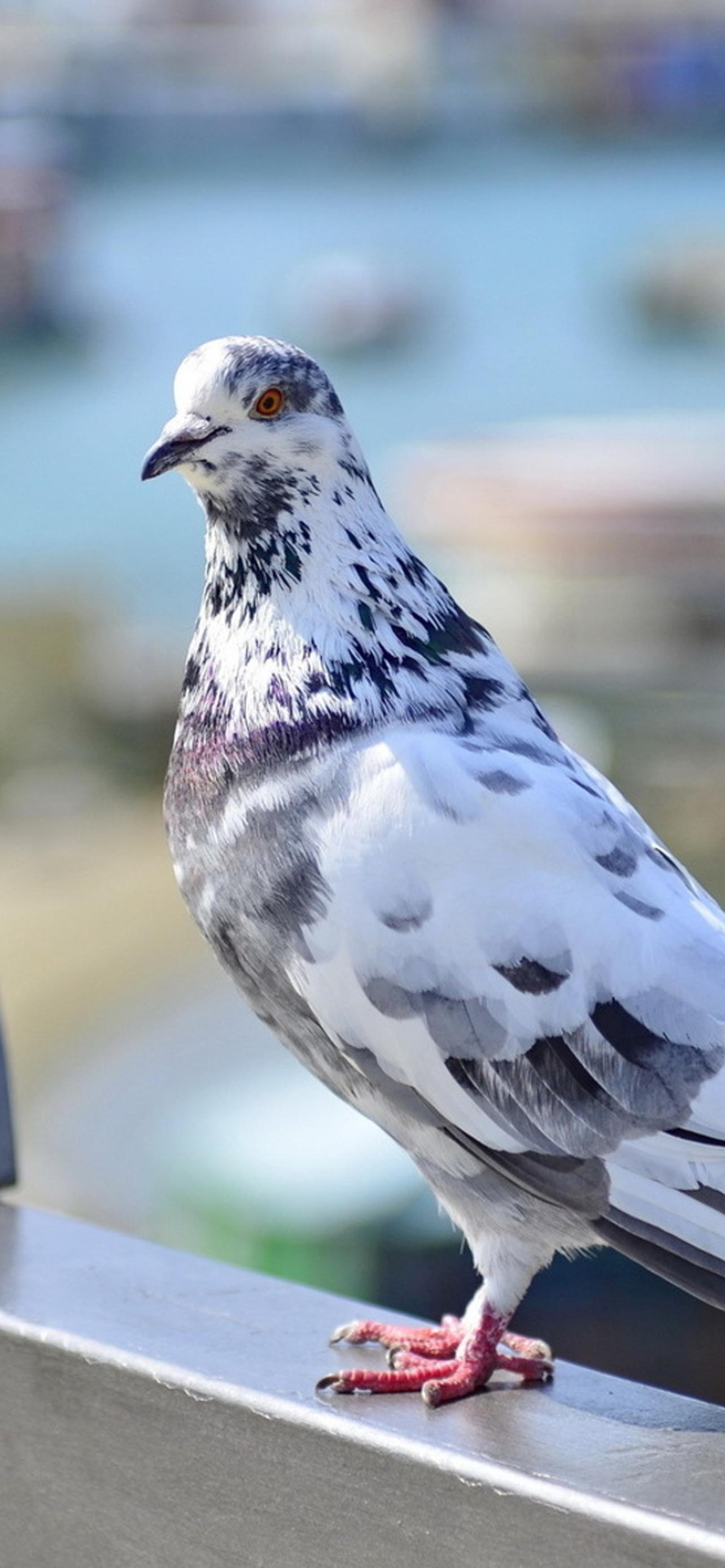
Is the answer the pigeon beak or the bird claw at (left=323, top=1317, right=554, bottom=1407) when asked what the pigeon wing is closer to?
the bird claw at (left=323, top=1317, right=554, bottom=1407)

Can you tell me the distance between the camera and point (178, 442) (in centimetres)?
183

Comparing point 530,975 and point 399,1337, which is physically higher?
point 530,975

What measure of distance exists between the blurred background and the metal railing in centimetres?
676

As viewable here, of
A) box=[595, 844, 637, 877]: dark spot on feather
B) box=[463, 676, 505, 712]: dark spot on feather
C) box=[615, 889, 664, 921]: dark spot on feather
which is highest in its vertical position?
box=[463, 676, 505, 712]: dark spot on feather

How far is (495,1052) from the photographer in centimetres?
189

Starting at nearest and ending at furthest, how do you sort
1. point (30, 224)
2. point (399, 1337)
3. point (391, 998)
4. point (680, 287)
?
1. point (391, 998)
2. point (399, 1337)
3. point (30, 224)
4. point (680, 287)

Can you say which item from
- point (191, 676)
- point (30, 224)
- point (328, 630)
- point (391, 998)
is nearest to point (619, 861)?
point (391, 998)

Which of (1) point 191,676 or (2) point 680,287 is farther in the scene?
(2) point 680,287

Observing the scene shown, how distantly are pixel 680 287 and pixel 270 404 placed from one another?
47.8 m

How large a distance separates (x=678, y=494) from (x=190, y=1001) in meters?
17.9

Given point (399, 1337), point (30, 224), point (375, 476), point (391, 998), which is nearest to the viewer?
point (391, 998)

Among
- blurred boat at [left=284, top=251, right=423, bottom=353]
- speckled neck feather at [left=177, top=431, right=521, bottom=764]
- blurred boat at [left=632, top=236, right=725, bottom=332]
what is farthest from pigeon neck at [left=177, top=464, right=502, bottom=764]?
blurred boat at [left=632, top=236, right=725, bottom=332]

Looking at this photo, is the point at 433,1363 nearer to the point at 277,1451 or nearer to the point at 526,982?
the point at 277,1451

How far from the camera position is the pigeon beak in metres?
1.81
